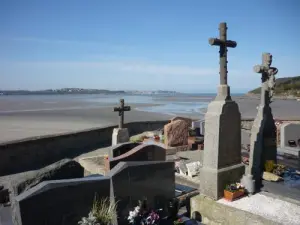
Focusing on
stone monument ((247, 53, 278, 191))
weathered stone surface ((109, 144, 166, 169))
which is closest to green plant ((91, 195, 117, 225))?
weathered stone surface ((109, 144, 166, 169))

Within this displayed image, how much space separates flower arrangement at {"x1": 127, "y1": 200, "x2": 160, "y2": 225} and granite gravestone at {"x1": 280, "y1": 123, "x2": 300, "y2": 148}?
10385 millimetres

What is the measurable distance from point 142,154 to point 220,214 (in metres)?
3.04

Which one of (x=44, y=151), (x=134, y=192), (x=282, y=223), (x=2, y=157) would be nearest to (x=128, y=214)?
(x=134, y=192)

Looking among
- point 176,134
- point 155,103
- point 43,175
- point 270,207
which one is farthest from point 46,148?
point 155,103

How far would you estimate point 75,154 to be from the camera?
14805mm

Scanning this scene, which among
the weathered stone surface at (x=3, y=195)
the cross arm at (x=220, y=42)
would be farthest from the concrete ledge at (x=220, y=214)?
the weathered stone surface at (x=3, y=195)

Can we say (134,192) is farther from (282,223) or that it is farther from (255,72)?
(255,72)

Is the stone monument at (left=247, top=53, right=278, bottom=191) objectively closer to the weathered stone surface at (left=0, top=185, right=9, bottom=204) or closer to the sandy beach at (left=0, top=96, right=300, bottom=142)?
the weathered stone surface at (left=0, top=185, right=9, bottom=204)

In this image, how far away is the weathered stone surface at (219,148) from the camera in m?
6.92

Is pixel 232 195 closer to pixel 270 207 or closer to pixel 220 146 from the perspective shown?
pixel 270 207

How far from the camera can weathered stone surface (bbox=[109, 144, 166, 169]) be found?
26.4 feet

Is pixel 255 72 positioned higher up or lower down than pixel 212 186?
higher up

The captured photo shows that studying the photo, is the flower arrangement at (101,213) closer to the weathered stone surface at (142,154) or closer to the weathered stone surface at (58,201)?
the weathered stone surface at (58,201)

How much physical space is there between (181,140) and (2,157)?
8.39m
